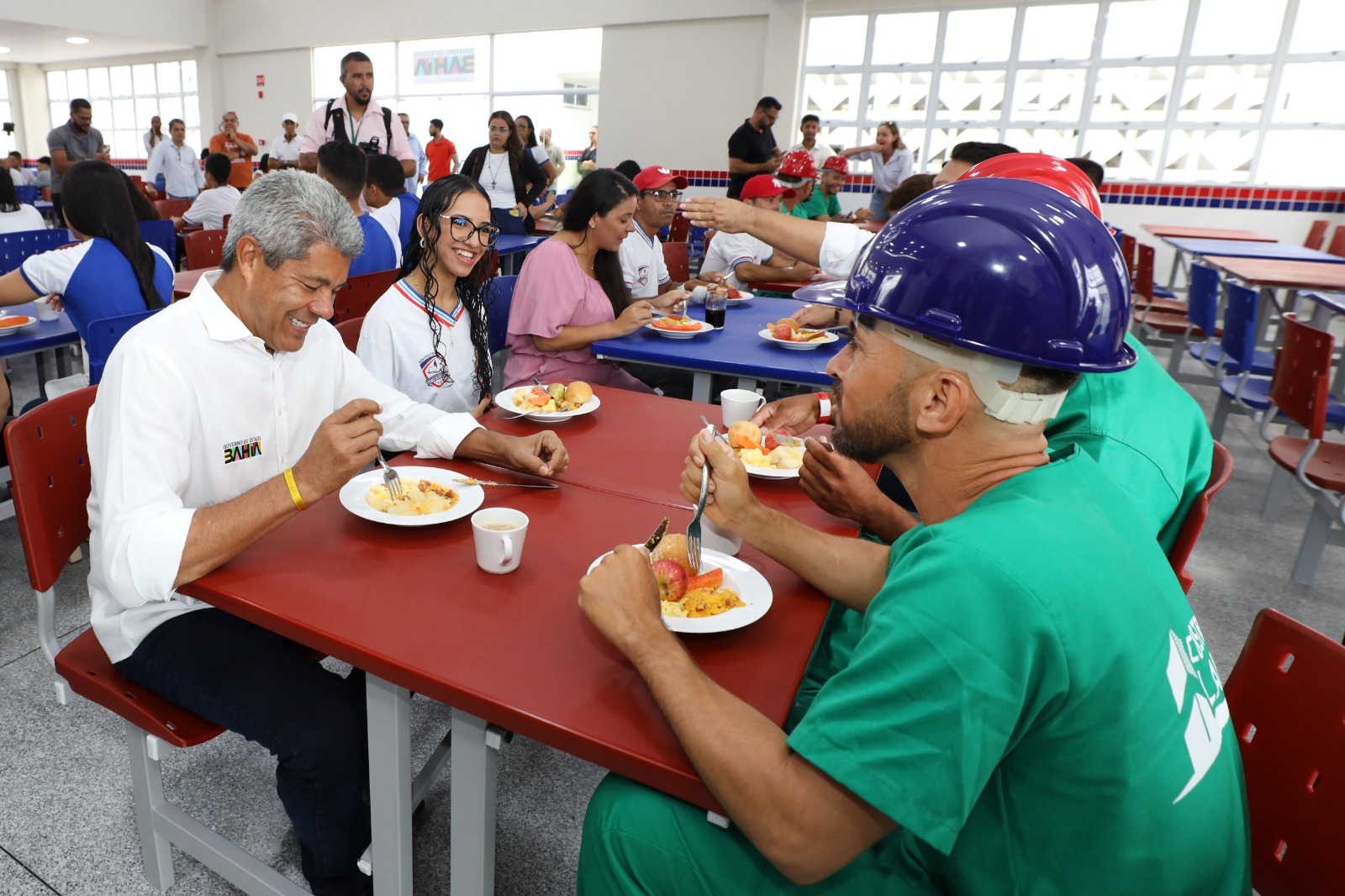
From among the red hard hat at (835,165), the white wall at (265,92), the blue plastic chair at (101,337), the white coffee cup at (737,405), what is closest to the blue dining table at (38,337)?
the blue plastic chair at (101,337)

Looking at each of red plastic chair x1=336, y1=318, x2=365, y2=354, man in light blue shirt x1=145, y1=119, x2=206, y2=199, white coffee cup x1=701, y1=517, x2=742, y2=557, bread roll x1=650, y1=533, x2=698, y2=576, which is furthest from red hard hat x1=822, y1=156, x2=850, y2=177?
man in light blue shirt x1=145, y1=119, x2=206, y2=199

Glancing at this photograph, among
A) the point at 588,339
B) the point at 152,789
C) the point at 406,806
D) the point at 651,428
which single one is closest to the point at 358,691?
the point at 406,806

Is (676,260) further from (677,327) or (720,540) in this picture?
(720,540)

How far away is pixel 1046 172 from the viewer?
5.27 feet

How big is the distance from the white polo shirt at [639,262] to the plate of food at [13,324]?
2426mm

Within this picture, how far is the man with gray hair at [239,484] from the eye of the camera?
128cm

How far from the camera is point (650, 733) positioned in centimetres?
95

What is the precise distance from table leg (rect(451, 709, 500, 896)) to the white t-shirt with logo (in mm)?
1354

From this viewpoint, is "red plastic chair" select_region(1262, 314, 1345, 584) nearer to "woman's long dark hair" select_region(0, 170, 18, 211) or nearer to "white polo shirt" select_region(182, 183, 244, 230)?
"woman's long dark hair" select_region(0, 170, 18, 211)

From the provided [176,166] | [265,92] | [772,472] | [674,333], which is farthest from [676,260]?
[265,92]

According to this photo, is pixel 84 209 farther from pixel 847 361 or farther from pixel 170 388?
pixel 847 361

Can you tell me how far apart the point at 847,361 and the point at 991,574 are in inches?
15.8

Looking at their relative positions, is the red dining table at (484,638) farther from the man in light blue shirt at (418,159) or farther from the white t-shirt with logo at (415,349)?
the man in light blue shirt at (418,159)

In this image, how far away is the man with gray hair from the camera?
128cm
